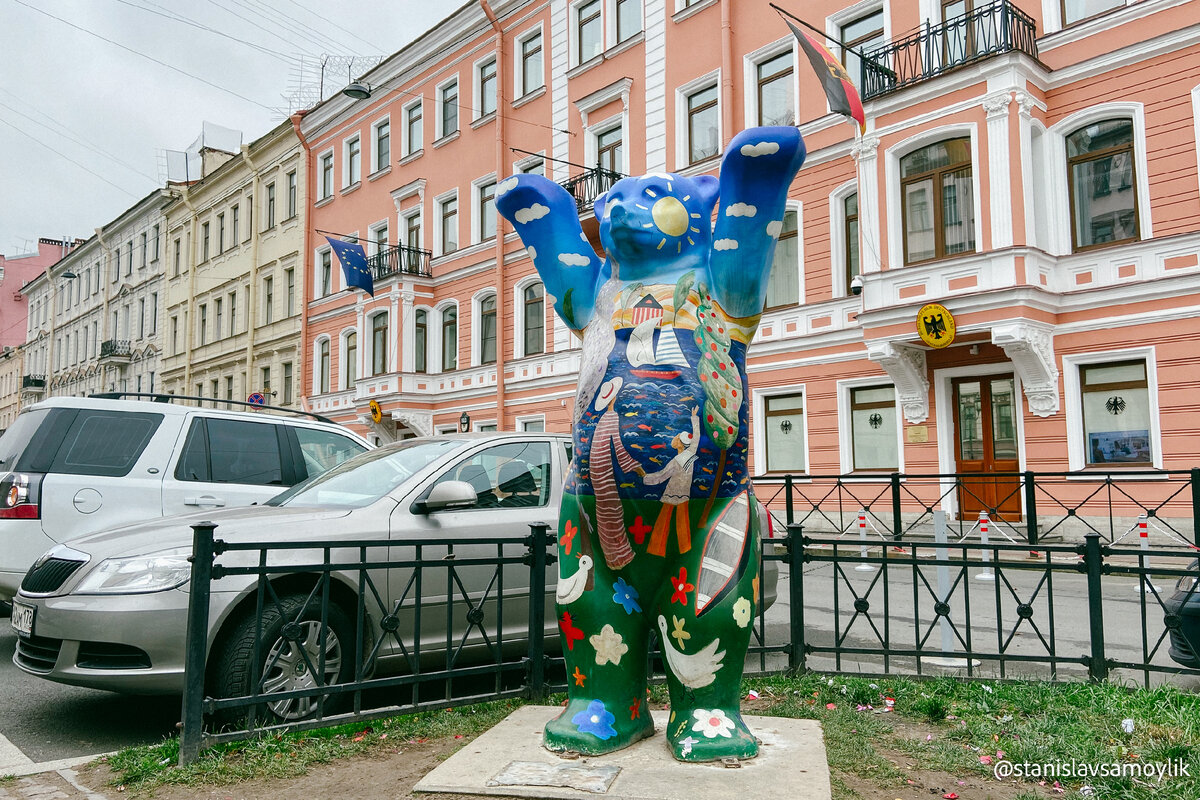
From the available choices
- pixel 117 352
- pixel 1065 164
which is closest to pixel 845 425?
pixel 1065 164

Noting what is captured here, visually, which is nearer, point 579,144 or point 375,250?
point 579,144

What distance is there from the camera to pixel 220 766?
11.4 feet

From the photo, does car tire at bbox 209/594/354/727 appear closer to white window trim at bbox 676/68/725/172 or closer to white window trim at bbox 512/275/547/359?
white window trim at bbox 676/68/725/172

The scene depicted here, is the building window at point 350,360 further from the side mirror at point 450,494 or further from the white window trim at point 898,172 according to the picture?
the side mirror at point 450,494

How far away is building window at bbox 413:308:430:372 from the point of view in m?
25.0

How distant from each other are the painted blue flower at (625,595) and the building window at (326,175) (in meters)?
28.2

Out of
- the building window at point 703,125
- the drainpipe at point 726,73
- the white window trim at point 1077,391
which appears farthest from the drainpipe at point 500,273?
the white window trim at point 1077,391

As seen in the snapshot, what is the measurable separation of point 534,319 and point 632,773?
19.4 m

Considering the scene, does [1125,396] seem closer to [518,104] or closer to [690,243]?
[690,243]

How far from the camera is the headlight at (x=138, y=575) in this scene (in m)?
4.04

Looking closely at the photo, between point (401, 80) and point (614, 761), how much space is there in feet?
86.1

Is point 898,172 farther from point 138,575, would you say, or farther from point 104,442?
point 138,575

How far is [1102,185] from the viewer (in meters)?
13.0

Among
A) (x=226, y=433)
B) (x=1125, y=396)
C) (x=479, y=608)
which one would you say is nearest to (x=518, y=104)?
(x=1125, y=396)
